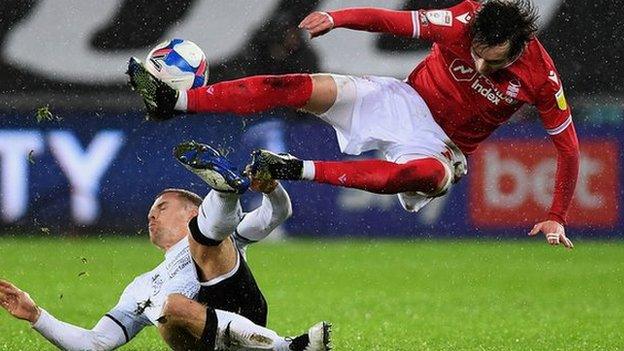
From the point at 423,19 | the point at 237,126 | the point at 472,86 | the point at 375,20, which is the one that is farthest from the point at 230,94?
the point at 237,126

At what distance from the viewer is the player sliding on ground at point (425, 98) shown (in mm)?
5996

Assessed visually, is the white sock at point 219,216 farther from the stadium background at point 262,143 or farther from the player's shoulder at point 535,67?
the stadium background at point 262,143

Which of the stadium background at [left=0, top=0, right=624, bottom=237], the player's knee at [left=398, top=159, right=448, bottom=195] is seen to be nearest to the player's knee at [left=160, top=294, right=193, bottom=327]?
the player's knee at [left=398, top=159, right=448, bottom=195]

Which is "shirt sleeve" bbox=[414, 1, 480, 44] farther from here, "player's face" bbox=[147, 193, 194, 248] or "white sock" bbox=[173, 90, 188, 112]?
"player's face" bbox=[147, 193, 194, 248]

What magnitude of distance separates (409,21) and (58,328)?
7.05ft

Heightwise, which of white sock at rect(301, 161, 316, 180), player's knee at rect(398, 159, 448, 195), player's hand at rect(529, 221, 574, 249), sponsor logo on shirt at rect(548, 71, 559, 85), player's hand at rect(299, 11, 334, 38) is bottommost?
player's hand at rect(529, 221, 574, 249)

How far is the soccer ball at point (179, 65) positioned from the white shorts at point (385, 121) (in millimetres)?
650

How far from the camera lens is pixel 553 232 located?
6.25 metres

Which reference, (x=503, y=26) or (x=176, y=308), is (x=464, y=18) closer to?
(x=503, y=26)

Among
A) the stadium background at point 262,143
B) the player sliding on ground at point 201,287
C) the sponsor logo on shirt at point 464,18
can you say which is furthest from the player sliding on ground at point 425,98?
the stadium background at point 262,143

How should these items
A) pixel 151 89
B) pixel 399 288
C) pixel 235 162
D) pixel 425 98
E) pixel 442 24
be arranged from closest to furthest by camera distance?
pixel 151 89
pixel 442 24
pixel 425 98
pixel 399 288
pixel 235 162

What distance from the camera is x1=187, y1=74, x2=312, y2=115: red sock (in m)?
6.03

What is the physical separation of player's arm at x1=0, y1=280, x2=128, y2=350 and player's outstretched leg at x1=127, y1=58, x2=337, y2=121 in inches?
39.3

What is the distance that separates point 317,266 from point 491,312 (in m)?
3.20
